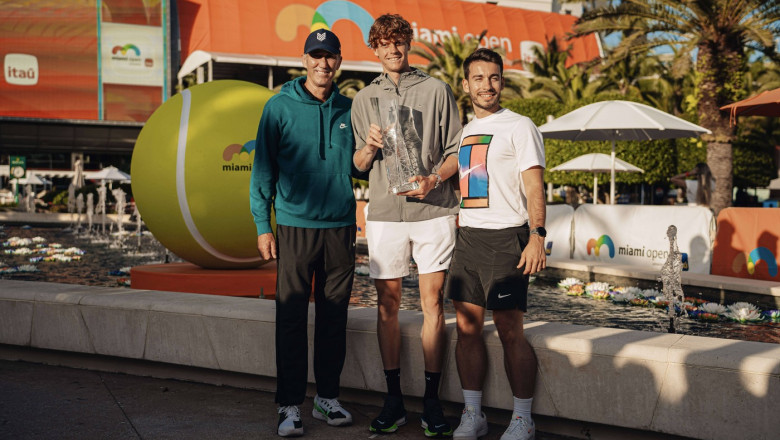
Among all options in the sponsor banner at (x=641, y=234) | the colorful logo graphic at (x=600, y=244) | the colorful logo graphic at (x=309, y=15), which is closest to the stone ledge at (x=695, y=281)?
the sponsor banner at (x=641, y=234)

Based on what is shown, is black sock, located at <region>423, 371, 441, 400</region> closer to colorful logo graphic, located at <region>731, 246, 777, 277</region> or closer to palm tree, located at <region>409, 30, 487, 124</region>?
colorful logo graphic, located at <region>731, 246, 777, 277</region>

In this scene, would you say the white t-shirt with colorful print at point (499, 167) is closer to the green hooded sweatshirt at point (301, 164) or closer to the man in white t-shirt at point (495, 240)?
the man in white t-shirt at point (495, 240)

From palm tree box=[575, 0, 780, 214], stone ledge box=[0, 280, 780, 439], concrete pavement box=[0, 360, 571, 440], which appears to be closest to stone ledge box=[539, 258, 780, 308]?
stone ledge box=[0, 280, 780, 439]

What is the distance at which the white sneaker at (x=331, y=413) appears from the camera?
4.23 m

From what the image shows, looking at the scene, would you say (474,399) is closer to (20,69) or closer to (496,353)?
(496,353)

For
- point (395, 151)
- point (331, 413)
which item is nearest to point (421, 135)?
point (395, 151)

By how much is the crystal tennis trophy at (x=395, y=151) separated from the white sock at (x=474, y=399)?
120 centimetres

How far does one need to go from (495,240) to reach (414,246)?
48cm

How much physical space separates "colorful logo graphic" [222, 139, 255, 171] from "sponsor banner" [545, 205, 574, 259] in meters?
8.02

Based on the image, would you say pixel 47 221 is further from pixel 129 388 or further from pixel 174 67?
pixel 174 67

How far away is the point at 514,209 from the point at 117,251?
13.5m

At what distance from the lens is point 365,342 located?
4.62 meters

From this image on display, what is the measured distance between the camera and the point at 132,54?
53.8m

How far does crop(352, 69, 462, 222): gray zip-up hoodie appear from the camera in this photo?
4102 mm
